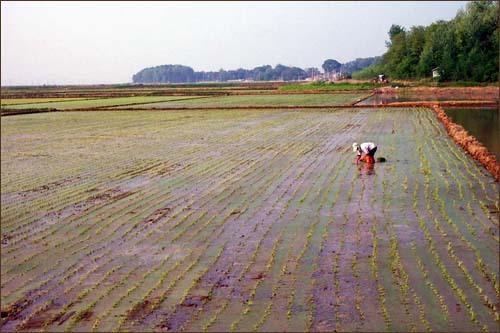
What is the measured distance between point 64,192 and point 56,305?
16.2 feet

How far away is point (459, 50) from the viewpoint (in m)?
50.6

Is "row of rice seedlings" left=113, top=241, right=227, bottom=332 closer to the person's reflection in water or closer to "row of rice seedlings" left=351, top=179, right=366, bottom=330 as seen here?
"row of rice seedlings" left=351, top=179, right=366, bottom=330

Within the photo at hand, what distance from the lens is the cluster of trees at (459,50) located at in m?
47.5

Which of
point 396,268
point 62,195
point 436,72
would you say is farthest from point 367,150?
point 436,72

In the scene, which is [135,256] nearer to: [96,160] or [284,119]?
[96,160]

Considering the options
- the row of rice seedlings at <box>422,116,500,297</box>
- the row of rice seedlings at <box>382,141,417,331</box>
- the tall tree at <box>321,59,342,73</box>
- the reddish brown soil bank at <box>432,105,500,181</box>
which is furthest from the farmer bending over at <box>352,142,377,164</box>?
the tall tree at <box>321,59,342,73</box>

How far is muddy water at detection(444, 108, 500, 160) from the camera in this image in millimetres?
13555

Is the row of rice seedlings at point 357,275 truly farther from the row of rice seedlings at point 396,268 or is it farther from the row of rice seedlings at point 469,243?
the row of rice seedlings at point 469,243

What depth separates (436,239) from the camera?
231 inches

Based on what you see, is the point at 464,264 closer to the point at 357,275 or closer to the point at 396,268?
the point at 396,268

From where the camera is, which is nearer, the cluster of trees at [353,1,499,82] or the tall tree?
the cluster of trees at [353,1,499,82]

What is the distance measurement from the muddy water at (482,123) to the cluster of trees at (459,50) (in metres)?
25.0

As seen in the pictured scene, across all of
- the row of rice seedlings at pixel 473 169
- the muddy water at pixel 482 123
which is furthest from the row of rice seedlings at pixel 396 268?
the muddy water at pixel 482 123

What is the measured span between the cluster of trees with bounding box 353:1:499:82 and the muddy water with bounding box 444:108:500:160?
81.9ft
